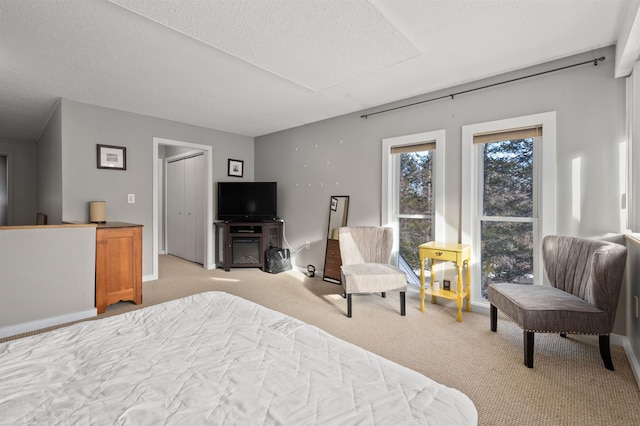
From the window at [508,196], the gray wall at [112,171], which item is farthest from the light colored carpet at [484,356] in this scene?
the gray wall at [112,171]

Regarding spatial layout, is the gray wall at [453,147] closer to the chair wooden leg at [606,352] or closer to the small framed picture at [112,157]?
the chair wooden leg at [606,352]

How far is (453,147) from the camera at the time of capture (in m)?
3.32

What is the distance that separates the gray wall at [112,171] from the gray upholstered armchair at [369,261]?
2969mm

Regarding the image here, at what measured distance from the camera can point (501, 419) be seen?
1.58 m

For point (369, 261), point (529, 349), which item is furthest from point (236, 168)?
point (529, 349)

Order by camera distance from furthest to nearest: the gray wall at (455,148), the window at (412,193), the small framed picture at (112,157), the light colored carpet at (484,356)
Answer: the small framed picture at (112,157) → the window at (412,193) → the gray wall at (455,148) → the light colored carpet at (484,356)

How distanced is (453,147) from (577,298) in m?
1.79

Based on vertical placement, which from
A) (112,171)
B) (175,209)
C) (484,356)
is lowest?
(484,356)

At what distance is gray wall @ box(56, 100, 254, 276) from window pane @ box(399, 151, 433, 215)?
3415 mm

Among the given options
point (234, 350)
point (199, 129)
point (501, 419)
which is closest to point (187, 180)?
point (199, 129)

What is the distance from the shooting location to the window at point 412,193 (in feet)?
11.4

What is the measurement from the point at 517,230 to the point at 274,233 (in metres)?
3.57

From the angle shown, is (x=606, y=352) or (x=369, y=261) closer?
(x=606, y=352)

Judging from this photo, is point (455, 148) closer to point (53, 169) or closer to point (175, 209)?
point (53, 169)
